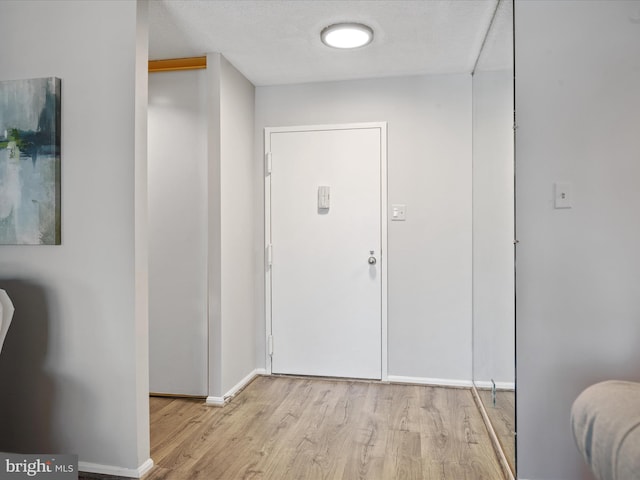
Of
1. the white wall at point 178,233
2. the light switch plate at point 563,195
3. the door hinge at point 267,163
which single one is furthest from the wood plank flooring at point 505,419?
the door hinge at point 267,163

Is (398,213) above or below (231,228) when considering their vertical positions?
above

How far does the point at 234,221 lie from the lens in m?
3.18

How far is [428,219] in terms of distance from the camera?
131 inches

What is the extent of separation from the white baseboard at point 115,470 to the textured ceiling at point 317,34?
7.55ft

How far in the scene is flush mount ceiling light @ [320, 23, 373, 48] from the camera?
2.56 m

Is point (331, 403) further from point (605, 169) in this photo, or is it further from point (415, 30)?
point (415, 30)

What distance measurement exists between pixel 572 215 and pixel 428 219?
4.82 feet

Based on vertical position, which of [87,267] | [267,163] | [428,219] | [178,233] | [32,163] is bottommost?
[87,267]

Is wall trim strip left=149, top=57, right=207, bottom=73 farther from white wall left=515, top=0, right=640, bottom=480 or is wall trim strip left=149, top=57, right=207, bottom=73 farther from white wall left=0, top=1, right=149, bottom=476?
white wall left=515, top=0, right=640, bottom=480

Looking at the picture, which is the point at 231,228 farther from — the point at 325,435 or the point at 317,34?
the point at 325,435

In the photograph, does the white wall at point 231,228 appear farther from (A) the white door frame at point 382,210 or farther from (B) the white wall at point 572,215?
(B) the white wall at point 572,215

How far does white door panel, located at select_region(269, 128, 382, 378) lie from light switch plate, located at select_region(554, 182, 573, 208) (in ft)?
5.23

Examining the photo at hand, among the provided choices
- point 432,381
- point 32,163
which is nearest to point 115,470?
point 32,163

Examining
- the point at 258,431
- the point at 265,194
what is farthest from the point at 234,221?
the point at 258,431
